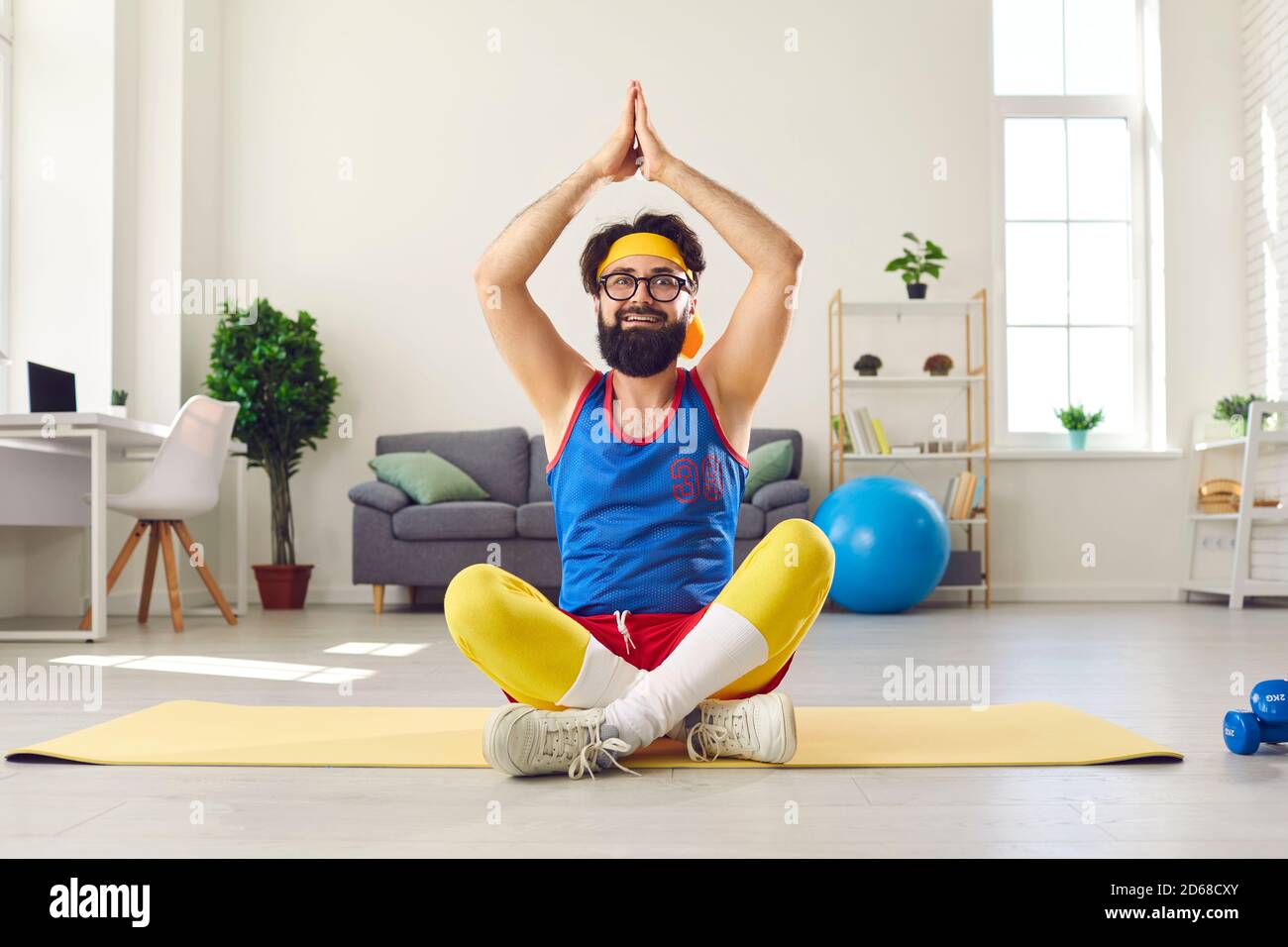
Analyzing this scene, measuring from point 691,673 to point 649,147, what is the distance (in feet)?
2.72

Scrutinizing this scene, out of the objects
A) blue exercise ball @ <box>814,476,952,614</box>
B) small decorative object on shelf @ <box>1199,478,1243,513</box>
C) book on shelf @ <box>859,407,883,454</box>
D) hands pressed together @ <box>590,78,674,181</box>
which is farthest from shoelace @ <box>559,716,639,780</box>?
small decorative object on shelf @ <box>1199,478,1243,513</box>

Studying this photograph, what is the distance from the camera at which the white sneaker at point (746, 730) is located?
5.32ft

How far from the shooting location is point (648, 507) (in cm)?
171

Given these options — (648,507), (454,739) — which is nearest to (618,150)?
(648,507)

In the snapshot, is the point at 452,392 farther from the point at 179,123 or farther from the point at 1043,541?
the point at 1043,541

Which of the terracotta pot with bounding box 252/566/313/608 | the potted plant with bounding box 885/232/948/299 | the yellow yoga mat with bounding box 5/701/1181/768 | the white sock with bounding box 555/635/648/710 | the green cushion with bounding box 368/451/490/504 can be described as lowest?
the terracotta pot with bounding box 252/566/313/608

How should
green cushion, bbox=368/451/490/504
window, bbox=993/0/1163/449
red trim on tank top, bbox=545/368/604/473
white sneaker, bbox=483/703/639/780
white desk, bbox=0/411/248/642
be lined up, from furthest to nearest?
1. window, bbox=993/0/1163/449
2. green cushion, bbox=368/451/490/504
3. white desk, bbox=0/411/248/642
4. red trim on tank top, bbox=545/368/604/473
5. white sneaker, bbox=483/703/639/780

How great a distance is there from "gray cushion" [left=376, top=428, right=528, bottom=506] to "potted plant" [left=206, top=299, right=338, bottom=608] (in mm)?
527

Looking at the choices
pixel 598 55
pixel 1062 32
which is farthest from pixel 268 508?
pixel 1062 32

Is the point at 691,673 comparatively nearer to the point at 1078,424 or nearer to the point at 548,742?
the point at 548,742

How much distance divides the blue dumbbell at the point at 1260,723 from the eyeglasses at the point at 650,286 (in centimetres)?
113

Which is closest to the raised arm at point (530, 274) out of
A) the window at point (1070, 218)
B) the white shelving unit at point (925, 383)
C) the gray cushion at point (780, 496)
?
the gray cushion at point (780, 496)

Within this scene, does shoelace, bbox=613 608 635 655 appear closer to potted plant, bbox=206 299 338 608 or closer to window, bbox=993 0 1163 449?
potted plant, bbox=206 299 338 608

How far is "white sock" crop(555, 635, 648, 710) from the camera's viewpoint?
1611 millimetres
